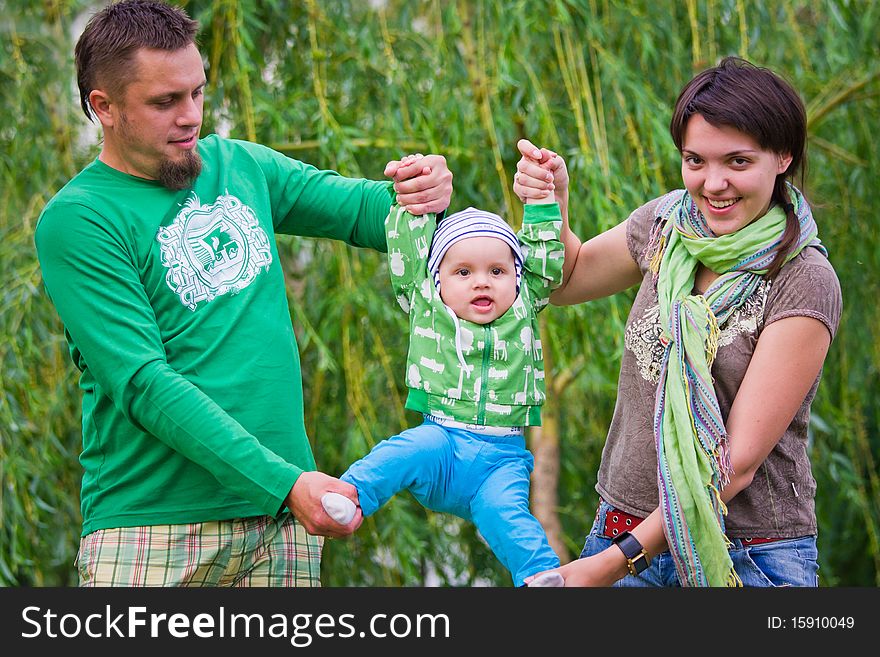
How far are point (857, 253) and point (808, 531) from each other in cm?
202

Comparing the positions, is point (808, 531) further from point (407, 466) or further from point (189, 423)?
point (189, 423)

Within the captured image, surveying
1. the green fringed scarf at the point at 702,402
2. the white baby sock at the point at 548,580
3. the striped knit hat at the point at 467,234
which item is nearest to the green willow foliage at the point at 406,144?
the striped knit hat at the point at 467,234

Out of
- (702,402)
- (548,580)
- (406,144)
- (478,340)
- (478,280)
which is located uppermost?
(406,144)

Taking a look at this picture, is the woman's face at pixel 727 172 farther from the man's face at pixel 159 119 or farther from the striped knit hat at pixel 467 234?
the man's face at pixel 159 119

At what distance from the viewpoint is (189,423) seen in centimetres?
203

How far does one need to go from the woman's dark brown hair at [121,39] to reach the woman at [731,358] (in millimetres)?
972

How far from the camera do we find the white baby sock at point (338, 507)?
77.5 inches

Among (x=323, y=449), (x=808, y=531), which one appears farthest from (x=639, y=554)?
(x=323, y=449)

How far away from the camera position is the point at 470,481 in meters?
2.10

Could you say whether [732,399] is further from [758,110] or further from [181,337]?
[181,337]

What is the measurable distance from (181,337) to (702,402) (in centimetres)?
98

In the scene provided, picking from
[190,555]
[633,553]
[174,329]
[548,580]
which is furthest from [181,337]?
[633,553]

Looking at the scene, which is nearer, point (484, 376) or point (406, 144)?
point (484, 376)
